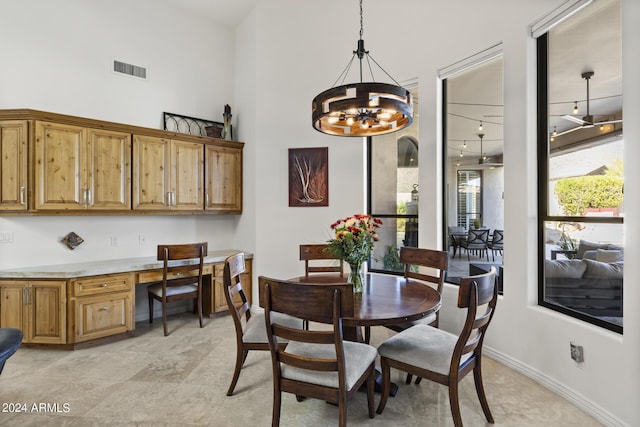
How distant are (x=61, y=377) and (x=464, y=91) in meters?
4.57

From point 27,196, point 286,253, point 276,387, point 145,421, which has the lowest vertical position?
point 145,421

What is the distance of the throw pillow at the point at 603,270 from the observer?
227 cm

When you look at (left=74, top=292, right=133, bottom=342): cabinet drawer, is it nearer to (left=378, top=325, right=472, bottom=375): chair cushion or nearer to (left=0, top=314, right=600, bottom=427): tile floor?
(left=0, top=314, right=600, bottom=427): tile floor

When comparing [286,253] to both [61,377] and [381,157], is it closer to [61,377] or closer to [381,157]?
[381,157]

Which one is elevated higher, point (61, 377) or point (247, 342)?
point (247, 342)

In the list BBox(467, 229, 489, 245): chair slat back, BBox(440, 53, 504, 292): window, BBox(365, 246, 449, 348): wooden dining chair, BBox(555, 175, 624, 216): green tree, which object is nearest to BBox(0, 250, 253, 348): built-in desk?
BBox(365, 246, 449, 348): wooden dining chair

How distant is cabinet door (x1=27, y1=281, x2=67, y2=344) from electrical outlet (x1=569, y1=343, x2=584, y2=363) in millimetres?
4364

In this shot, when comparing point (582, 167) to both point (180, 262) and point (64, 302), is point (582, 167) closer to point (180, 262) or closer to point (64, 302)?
point (180, 262)

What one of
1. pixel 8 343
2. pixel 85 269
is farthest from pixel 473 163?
pixel 85 269

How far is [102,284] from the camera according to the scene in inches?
135

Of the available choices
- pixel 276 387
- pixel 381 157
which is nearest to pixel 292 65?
pixel 381 157

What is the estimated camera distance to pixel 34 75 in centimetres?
357

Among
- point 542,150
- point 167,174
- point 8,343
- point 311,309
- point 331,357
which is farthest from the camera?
point 167,174

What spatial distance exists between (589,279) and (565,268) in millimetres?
192
